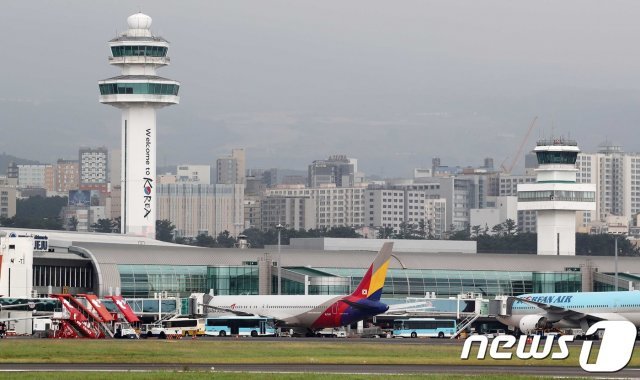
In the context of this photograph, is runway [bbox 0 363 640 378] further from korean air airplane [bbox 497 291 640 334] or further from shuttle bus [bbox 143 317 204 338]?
korean air airplane [bbox 497 291 640 334]

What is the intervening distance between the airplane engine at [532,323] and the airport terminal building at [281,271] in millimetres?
39890

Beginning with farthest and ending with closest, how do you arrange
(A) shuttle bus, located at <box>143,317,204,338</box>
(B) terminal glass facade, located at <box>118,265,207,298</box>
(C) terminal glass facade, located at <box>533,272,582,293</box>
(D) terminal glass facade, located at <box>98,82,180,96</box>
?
(D) terminal glass facade, located at <box>98,82,180,96</box>
(C) terminal glass facade, located at <box>533,272,582,293</box>
(B) terminal glass facade, located at <box>118,265,207,298</box>
(A) shuttle bus, located at <box>143,317,204,338</box>

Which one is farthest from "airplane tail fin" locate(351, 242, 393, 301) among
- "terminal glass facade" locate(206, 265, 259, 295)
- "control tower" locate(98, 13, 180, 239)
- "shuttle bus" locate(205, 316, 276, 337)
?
"control tower" locate(98, 13, 180, 239)

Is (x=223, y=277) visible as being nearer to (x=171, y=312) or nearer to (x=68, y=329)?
(x=171, y=312)

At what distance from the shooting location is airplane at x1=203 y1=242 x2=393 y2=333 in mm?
119875

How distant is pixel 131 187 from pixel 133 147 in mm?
5104

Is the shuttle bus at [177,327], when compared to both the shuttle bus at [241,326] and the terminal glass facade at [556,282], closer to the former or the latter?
the shuttle bus at [241,326]

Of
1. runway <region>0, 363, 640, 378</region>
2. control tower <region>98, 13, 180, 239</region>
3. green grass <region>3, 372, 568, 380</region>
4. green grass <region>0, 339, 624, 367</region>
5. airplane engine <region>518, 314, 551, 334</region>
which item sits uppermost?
control tower <region>98, 13, 180, 239</region>

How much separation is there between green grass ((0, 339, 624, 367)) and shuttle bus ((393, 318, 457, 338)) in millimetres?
26913

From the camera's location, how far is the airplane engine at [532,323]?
123 metres

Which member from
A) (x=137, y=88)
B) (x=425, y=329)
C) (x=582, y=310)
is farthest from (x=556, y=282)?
(x=582, y=310)

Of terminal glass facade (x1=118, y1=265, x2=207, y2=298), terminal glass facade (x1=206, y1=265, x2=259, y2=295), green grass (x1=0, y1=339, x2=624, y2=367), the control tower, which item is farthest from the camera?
the control tower

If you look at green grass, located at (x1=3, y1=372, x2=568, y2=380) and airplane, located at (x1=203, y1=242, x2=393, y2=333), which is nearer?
green grass, located at (x1=3, y1=372, x2=568, y2=380)

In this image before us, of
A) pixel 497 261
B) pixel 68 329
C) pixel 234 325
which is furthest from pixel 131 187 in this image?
pixel 68 329
